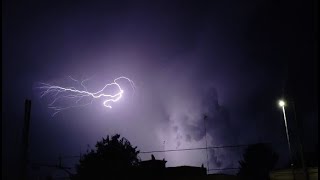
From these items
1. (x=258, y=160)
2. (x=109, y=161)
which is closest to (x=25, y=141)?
(x=109, y=161)

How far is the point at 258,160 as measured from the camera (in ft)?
276

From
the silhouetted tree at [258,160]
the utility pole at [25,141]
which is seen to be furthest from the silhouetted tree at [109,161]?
the silhouetted tree at [258,160]

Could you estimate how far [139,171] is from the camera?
43.5 metres

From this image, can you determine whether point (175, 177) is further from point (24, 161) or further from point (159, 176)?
point (24, 161)

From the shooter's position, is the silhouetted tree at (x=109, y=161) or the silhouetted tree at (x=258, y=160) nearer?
the silhouetted tree at (x=109, y=161)

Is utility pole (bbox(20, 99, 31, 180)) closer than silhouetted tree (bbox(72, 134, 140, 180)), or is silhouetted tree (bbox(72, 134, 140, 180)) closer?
utility pole (bbox(20, 99, 31, 180))

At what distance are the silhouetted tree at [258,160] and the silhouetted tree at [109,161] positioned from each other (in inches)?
1450

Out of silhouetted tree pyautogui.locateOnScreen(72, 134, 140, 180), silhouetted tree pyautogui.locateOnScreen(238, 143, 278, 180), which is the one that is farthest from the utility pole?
silhouetted tree pyautogui.locateOnScreen(238, 143, 278, 180)

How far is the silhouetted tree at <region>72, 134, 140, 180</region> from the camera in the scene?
1743 inches

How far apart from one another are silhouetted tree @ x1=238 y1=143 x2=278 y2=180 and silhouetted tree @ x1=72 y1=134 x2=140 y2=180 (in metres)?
36.8

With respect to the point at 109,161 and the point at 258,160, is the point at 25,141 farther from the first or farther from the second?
the point at 258,160

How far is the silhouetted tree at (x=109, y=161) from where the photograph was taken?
4428 cm

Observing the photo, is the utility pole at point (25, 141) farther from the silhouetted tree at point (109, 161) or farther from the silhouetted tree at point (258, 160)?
the silhouetted tree at point (258, 160)

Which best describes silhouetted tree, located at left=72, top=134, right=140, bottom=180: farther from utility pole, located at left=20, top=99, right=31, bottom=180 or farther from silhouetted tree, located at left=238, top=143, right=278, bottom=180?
silhouetted tree, located at left=238, top=143, right=278, bottom=180
